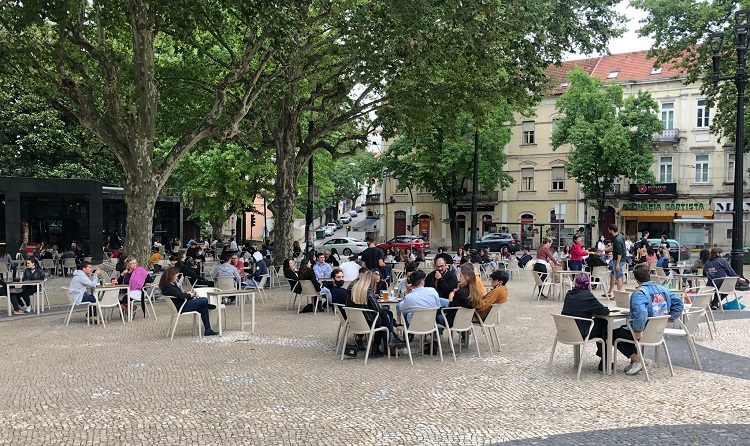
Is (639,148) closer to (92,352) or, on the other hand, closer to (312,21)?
(312,21)

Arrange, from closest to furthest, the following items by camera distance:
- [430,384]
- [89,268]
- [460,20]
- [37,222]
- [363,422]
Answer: [363,422] → [430,384] → [89,268] → [460,20] → [37,222]

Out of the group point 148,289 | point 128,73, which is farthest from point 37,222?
point 148,289

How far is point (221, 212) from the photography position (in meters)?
36.4

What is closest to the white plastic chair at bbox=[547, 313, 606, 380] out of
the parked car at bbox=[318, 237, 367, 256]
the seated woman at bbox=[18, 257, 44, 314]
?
the seated woman at bbox=[18, 257, 44, 314]

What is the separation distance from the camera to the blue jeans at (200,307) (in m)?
10.7

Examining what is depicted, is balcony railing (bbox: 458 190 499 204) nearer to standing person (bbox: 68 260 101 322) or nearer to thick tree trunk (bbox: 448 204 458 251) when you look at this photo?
thick tree trunk (bbox: 448 204 458 251)

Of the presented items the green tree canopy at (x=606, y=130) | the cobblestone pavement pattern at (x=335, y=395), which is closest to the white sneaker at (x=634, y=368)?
the cobblestone pavement pattern at (x=335, y=395)

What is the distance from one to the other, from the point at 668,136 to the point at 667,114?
1.70 metres

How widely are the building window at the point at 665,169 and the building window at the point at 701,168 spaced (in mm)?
1600

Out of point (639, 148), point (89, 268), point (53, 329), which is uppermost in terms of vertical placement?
point (639, 148)

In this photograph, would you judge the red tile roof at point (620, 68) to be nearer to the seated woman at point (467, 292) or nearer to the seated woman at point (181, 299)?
the seated woman at point (467, 292)

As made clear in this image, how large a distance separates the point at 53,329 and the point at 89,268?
146 cm

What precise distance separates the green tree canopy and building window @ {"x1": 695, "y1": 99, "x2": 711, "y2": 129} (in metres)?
4.15

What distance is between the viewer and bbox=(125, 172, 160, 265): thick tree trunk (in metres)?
16.3
